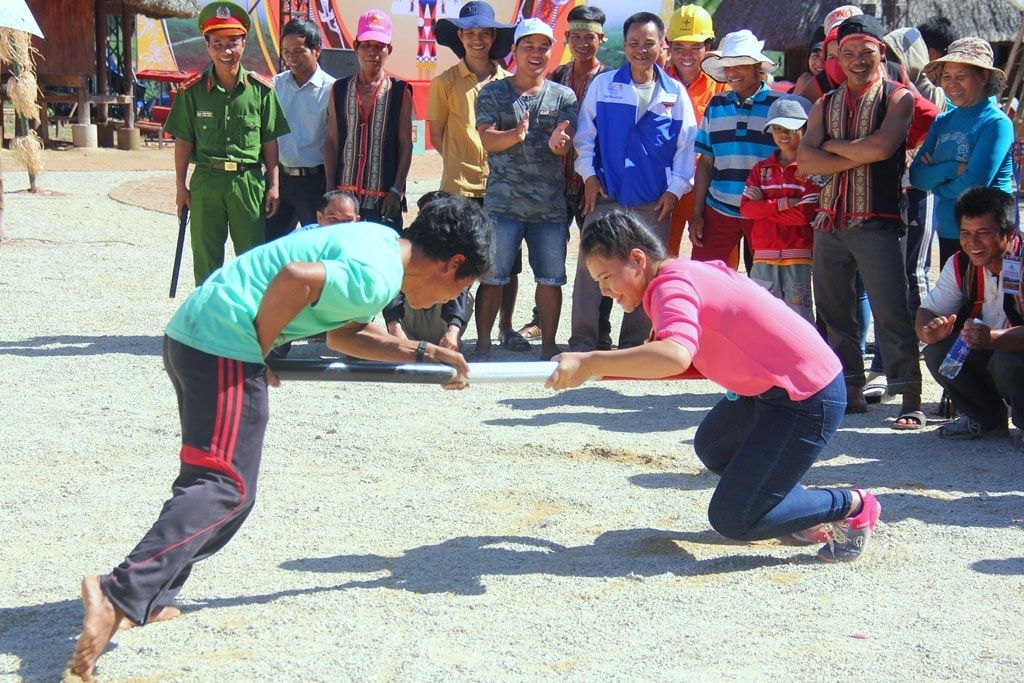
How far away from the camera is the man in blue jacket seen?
285 inches

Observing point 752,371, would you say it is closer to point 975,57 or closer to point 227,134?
point 975,57

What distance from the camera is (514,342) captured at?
8.03 m

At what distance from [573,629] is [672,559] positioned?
0.72m

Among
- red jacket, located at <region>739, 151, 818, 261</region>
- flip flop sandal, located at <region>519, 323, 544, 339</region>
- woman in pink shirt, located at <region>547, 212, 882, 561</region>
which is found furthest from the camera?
flip flop sandal, located at <region>519, 323, 544, 339</region>

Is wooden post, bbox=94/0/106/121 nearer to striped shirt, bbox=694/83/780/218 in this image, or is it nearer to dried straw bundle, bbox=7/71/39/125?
dried straw bundle, bbox=7/71/39/125

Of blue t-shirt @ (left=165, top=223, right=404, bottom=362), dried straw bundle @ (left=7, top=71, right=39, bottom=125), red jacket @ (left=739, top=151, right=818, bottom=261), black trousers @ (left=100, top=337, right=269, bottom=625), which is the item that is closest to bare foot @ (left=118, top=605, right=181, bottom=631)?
black trousers @ (left=100, top=337, right=269, bottom=625)

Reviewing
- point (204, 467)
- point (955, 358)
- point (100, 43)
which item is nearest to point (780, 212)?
point (955, 358)

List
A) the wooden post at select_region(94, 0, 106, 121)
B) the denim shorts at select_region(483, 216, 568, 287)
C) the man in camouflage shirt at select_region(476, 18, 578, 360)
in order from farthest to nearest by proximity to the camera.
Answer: the wooden post at select_region(94, 0, 106, 121)
the denim shorts at select_region(483, 216, 568, 287)
the man in camouflage shirt at select_region(476, 18, 578, 360)

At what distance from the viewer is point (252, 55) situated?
30.2m

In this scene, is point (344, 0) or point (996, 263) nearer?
point (996, 263)

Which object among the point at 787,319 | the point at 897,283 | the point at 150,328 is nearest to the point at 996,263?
the point at 897,283

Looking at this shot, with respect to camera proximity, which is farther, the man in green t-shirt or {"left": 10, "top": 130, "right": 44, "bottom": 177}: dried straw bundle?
{"left": 10, "top": 130, "right": 44, "bottom": 177}: dried straw bundle

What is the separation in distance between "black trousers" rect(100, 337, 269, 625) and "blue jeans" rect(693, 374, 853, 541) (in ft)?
5.28

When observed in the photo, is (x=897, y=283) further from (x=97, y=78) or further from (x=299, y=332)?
(x=97, y=78)
